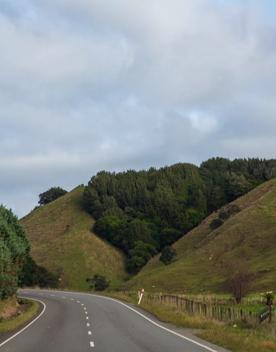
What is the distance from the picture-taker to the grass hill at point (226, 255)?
3479 inches

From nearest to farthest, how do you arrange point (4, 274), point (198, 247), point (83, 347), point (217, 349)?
point (217, 349) → point (83, 347) → point (4, 274) → point (198, 247)

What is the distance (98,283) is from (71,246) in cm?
2080

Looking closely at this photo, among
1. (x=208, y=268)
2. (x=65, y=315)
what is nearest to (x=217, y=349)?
(x=65, y=315)

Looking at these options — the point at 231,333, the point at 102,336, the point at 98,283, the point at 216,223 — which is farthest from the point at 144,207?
the point at 231,333

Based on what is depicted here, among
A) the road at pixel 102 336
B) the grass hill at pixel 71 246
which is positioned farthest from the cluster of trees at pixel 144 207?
the road at pixel 102 336

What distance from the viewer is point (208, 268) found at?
320 feet

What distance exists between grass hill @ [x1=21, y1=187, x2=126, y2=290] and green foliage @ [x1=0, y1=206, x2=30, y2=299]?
6022 cm

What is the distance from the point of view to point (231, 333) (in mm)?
25016

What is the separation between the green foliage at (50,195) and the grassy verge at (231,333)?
15244cm

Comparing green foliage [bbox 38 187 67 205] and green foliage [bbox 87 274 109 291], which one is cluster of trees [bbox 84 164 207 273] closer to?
green foliage [bbox 87 274 109 291]

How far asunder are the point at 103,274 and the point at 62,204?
116 ft

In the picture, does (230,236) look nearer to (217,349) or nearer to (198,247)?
(198,247)

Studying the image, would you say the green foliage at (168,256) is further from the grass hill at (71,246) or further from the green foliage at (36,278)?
the green foliage at (36,278)

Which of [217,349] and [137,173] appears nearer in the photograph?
[217,349]
